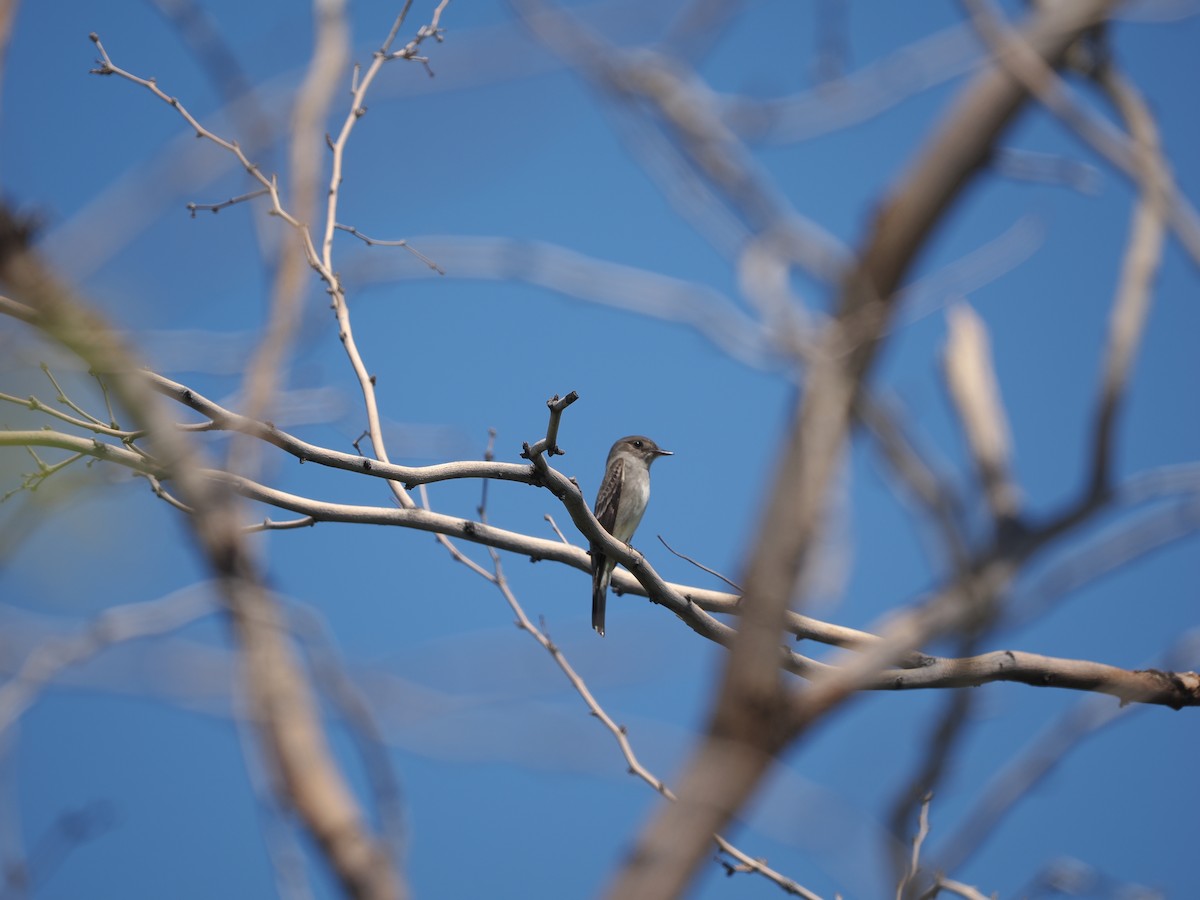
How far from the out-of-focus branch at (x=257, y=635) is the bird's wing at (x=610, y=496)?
916 centimetres

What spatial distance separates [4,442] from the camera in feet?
13.6

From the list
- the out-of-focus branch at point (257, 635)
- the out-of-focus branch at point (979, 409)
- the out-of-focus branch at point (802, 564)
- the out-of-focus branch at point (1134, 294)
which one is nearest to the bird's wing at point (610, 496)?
the out-of-focus branch at point (979, 409)

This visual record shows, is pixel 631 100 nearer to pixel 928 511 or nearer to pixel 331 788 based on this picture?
pixel 928 511

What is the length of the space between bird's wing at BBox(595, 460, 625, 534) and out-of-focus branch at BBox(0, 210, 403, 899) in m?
9.16

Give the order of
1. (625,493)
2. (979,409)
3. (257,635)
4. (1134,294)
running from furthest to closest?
(625,493) < (979,409) < (1134,294) < (257,635)

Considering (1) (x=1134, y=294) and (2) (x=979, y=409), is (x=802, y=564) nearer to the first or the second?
(1) (x=1134, y=294)

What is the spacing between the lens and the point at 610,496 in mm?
10758

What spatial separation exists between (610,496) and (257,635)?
9384 mm

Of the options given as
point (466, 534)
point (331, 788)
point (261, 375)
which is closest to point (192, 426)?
point (466, 534)

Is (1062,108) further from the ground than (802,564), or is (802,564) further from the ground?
(1062,108)

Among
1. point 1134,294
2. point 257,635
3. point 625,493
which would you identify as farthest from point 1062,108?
point 625,493

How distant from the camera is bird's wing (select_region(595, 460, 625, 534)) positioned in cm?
1069

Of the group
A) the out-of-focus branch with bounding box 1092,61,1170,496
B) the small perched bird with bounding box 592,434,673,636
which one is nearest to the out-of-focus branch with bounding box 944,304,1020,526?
the out-of-focus branch with bounding box 1092,61,1170,496

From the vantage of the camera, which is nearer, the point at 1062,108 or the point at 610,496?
the point at 1062,108
